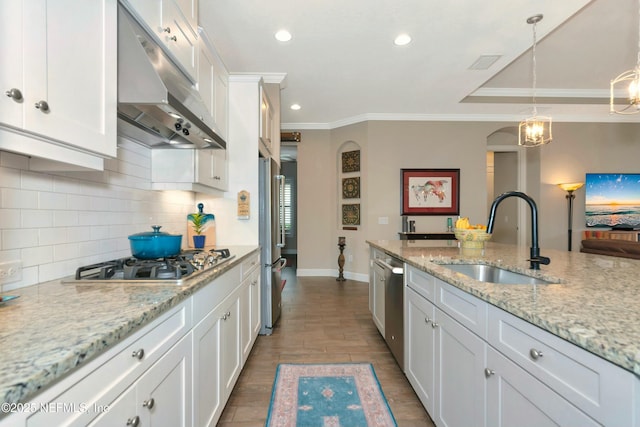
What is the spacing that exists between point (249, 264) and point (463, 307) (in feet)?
5.14

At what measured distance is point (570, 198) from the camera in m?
5.10

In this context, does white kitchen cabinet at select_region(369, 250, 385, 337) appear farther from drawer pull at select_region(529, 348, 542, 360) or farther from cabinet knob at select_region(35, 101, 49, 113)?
cabinet knob at select_region(35, 101, 49, 113)

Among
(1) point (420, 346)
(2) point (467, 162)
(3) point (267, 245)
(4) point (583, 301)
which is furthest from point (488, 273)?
(2) point (467, 162)

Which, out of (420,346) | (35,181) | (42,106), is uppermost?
(42,106)

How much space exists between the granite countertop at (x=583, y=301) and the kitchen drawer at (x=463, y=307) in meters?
0.05

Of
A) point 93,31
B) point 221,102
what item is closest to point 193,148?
point 221,102

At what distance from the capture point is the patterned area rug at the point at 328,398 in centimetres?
164

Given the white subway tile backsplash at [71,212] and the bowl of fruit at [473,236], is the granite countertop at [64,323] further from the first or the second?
the bowl of fruit at [473,236]

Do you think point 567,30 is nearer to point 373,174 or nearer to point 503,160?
point 373,174

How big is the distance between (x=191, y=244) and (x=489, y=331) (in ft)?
7.44

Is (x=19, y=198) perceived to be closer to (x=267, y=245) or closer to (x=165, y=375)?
(x=165, y=375)

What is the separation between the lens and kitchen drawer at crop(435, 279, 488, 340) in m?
1.08

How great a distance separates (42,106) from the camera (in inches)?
32.2

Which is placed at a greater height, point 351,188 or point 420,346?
point 351,188
